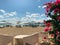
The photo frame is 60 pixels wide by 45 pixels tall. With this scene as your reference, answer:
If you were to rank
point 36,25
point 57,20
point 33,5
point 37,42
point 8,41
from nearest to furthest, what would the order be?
point 57,20 < point 8,41 < point 37,42 < point 33,5 < point 36,25

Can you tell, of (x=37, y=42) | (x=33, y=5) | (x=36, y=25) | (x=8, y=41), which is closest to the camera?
(x=8, y=41)

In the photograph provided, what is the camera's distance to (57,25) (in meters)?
3.51

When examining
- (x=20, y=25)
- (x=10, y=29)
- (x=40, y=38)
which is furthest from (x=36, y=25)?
(x=40, y=38)

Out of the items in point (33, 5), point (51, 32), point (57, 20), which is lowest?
point (51, 32)

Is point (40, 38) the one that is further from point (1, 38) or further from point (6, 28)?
point (6, 28)

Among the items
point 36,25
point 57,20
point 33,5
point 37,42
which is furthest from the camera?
point 36,25

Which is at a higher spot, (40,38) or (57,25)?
(57,25)

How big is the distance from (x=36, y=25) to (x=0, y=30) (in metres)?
1.42

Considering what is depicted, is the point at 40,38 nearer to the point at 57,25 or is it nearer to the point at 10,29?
the point at 57,25

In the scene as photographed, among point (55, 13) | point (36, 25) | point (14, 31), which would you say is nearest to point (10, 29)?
point (14, 31)

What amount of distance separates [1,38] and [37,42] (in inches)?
50.7

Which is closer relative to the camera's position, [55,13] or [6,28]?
[55,13]

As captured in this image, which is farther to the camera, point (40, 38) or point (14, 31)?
point (14, 31)

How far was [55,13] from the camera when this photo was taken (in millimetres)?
3529
